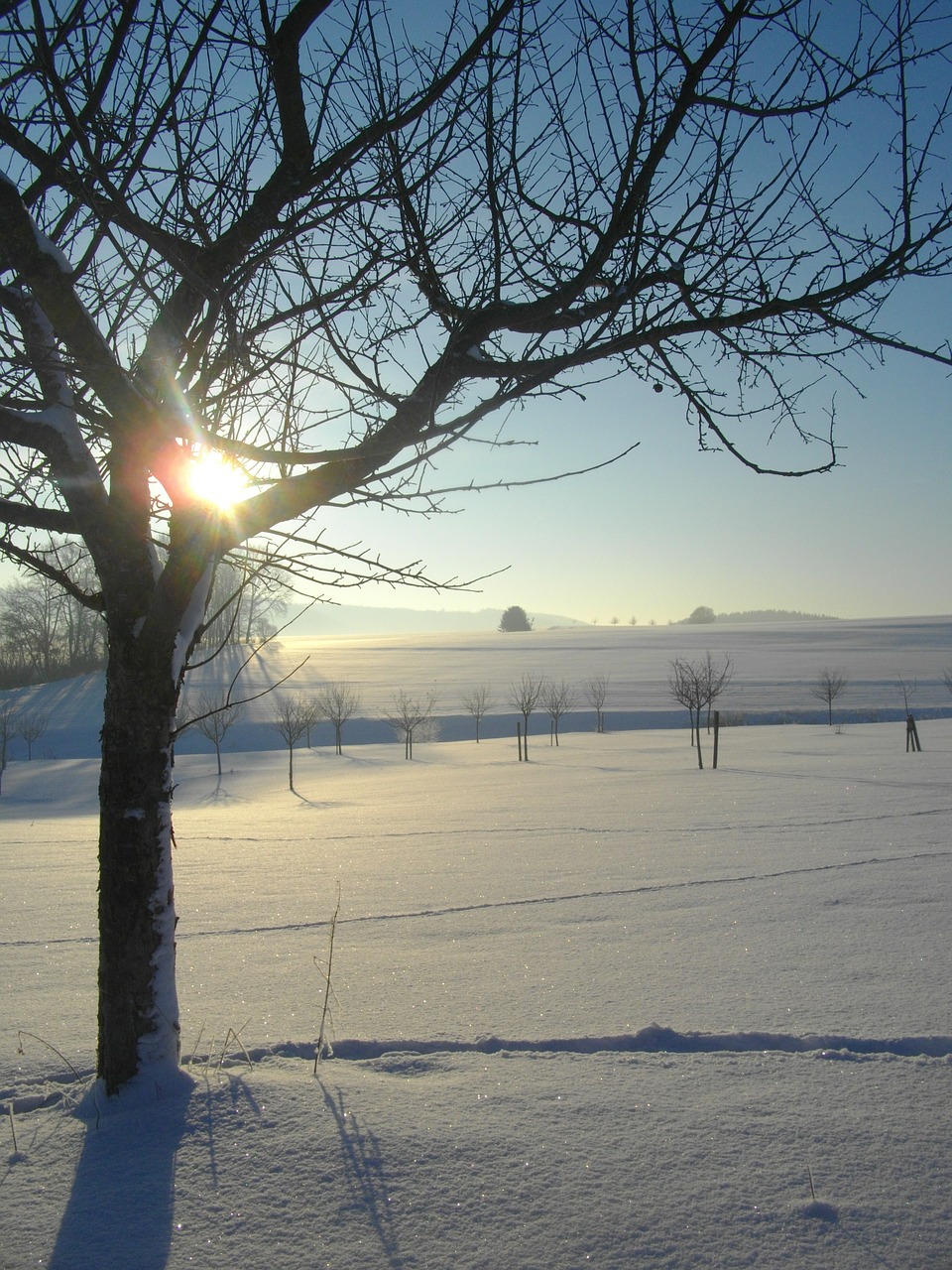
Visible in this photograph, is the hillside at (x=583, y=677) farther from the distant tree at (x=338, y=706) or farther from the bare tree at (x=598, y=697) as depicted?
the distant tree at (x=338, y=706)

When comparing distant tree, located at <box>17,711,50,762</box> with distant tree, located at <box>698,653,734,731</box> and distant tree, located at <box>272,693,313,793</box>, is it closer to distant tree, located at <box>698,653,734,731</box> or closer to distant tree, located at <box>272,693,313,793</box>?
distant tree, located at <box>272,693,313,793</box>

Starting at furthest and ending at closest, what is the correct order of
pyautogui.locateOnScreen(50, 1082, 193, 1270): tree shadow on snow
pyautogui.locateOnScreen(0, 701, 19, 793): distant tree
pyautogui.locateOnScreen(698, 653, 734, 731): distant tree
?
pyautogui.locateOnScreen(0, 701, 19, 793): distant tree, pyautogui.locateOnScreen(698, 653, 734, 731): distant tree, pyautogui.locateOnScreen(50, 1082, 193, 1270): tree shadow on snow

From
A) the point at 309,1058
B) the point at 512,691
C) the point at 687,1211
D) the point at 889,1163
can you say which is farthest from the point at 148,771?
the point at 512,691

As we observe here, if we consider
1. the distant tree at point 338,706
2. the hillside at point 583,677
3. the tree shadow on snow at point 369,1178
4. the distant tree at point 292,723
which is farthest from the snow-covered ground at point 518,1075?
the distant tree at point 338,706

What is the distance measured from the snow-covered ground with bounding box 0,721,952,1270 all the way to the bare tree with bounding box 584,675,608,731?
28272mm

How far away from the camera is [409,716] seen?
35.2 m

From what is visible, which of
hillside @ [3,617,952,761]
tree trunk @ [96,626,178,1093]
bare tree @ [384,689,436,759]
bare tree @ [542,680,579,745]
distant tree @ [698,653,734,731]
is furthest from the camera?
hillside @ [3,617,952,761]

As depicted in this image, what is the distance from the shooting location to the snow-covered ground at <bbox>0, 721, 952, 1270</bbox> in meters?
2.02

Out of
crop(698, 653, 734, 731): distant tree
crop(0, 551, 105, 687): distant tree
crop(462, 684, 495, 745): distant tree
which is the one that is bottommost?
crop(462, 684, 495, 745): distant tree

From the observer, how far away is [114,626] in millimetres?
2623

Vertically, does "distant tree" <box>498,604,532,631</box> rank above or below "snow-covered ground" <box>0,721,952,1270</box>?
above

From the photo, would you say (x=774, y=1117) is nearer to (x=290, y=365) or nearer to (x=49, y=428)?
(x=290, y=365)

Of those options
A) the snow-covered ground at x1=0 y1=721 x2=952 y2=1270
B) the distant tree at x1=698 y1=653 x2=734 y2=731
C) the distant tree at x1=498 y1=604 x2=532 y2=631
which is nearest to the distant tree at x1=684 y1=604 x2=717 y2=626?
the distant tree at x1=498 y1=604 x2=532 y2=631

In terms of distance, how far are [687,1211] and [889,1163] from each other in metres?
0.65
